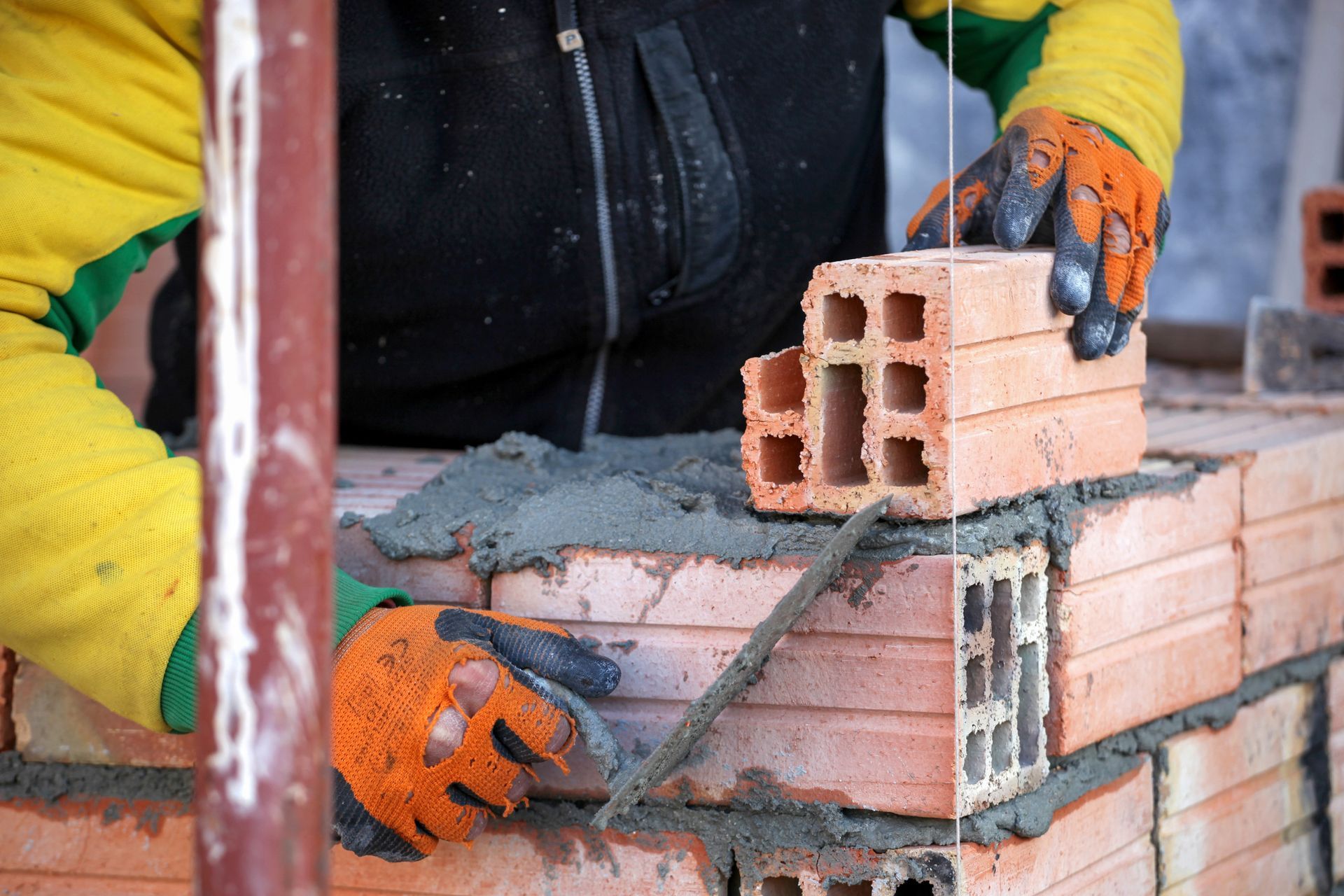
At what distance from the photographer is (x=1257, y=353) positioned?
11.1ft

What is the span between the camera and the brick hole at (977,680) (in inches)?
68.2

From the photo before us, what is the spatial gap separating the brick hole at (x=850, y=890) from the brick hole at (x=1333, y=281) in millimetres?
2477

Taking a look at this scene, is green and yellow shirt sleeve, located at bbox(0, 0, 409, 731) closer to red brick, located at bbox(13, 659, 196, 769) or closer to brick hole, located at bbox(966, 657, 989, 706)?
red brick, located at bbox(13, 659, 196, 769)

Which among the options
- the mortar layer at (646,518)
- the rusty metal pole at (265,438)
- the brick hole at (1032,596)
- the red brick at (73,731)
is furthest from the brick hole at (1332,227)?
the rusty metal pole at (265,438)

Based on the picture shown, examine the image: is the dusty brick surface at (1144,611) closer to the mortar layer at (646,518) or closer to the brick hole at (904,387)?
the mortar layer at (646,518)

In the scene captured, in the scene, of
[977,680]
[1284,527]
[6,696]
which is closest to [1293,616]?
[1284,527]

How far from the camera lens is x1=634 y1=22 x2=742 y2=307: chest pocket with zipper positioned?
7.38 feet

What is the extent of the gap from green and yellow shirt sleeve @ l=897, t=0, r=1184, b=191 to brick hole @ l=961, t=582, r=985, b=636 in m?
0.81

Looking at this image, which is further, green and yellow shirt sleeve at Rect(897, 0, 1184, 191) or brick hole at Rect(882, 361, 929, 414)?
green and yellow shirt sleeve at Rect(897, 0, 1184, 191)

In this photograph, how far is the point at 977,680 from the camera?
1744 millimetres

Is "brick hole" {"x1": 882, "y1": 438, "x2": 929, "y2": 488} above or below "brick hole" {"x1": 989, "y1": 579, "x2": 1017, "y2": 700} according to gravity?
above

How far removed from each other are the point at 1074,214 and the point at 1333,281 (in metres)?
2.14

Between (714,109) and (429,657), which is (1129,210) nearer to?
(714,109)

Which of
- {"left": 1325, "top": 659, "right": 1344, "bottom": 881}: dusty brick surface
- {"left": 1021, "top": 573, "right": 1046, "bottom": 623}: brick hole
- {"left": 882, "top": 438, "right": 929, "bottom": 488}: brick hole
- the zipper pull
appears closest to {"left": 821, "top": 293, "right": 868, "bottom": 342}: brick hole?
{"left": 882, "top": 438, "right": 929, "bottom": 488}: brick hole
